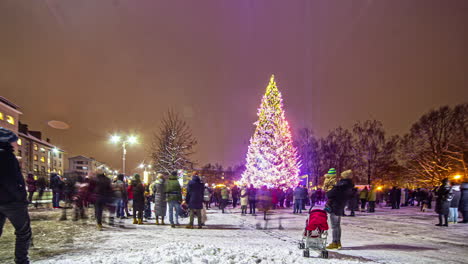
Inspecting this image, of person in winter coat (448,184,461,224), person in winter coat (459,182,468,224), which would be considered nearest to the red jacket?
person in winter coat (448,184,461,224)

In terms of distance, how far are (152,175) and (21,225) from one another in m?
42.5

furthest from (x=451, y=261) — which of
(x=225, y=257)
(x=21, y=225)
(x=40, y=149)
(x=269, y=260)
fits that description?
(x=40, y=149)

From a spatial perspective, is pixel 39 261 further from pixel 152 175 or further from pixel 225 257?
pixel 152 175

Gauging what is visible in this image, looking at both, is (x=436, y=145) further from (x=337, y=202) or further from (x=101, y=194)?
(x=101, y=194)

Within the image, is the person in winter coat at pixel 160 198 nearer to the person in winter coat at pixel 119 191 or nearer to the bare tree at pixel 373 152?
the person in winter coat at pixel 119 191

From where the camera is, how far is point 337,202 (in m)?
8.02

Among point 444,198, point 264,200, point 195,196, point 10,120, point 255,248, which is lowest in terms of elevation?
point 264,200

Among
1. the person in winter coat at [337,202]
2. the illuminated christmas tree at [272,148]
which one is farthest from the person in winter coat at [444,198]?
the illuminated christmas tree at [272,148]

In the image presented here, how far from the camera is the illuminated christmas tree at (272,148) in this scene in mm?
32625

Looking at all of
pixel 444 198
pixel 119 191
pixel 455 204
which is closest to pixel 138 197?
pixel 119 191

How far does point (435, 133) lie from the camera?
39.7m

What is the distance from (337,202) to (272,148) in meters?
24.9

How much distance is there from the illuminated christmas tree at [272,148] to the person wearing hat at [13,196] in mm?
28126

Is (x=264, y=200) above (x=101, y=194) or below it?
below
